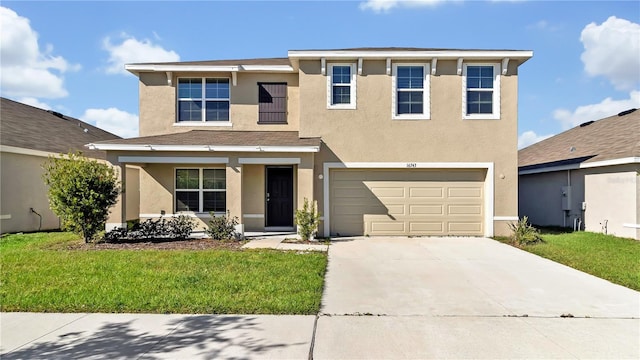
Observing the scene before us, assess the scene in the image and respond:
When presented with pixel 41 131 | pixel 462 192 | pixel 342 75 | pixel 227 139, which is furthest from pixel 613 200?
pixel 41 131

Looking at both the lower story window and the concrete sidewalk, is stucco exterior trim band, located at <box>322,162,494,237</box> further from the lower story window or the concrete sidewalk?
the concrete sidewalk

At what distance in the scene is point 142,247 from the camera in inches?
404

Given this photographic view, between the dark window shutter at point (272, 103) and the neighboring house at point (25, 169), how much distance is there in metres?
5.50

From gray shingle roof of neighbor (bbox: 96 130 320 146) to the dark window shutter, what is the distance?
545mm

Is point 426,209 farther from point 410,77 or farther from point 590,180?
point 590,180

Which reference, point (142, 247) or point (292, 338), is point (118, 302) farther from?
point (142, 247)

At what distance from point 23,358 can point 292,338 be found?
9.33 ft

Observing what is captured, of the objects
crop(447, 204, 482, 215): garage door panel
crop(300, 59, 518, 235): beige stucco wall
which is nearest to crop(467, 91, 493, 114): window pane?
crop(300, 59, 518, 235): beige stucco wall

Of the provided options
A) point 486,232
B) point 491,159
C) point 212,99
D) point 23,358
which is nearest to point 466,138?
point 491,159

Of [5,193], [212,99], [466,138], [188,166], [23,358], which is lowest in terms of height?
[23,358]

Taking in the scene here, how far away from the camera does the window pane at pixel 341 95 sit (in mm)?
13102

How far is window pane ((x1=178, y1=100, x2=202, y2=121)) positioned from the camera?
1409 centimetres

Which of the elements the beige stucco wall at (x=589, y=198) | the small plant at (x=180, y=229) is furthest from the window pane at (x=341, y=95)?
the beige stucco wall at (x=589, y=198)

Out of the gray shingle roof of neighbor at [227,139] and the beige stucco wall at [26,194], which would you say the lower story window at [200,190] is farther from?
the beige stucco wall at [26,194]
